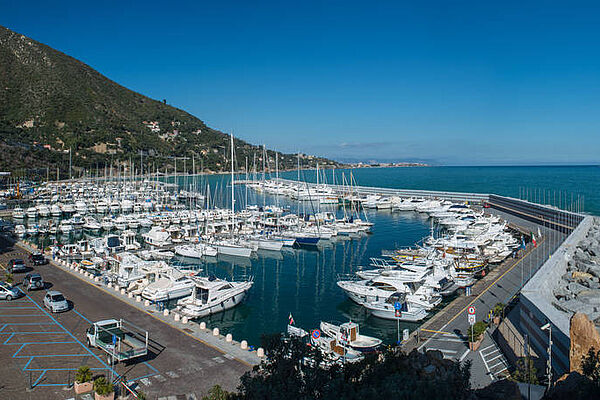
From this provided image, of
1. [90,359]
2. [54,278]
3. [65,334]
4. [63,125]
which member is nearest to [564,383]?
[90,359]

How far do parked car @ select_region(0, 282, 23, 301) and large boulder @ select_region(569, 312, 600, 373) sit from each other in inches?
1135

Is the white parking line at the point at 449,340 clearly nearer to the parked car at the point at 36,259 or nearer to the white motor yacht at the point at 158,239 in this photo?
the parked car at the point at 36,259

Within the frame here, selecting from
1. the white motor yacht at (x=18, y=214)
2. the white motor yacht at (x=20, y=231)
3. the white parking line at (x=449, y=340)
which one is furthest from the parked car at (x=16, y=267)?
the white motor yacht at (x=18, y=214)

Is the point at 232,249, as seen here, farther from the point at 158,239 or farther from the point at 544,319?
the point at 544,319

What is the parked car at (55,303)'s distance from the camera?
2327 centimetres

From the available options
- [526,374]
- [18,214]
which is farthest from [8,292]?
[18,214]

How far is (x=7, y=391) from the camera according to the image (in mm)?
14688

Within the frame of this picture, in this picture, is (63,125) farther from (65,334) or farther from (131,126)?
(65,334)

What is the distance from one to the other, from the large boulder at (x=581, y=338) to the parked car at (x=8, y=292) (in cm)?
2882

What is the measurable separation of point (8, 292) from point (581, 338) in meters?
29.3

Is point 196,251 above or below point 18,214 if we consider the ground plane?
below

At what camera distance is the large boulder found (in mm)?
12391

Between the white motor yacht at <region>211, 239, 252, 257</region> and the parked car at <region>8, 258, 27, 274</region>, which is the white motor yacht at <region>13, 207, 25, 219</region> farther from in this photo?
the white motor yacht at <region>211, 239, 252, 257</region>

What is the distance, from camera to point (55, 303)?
23.4 meters
